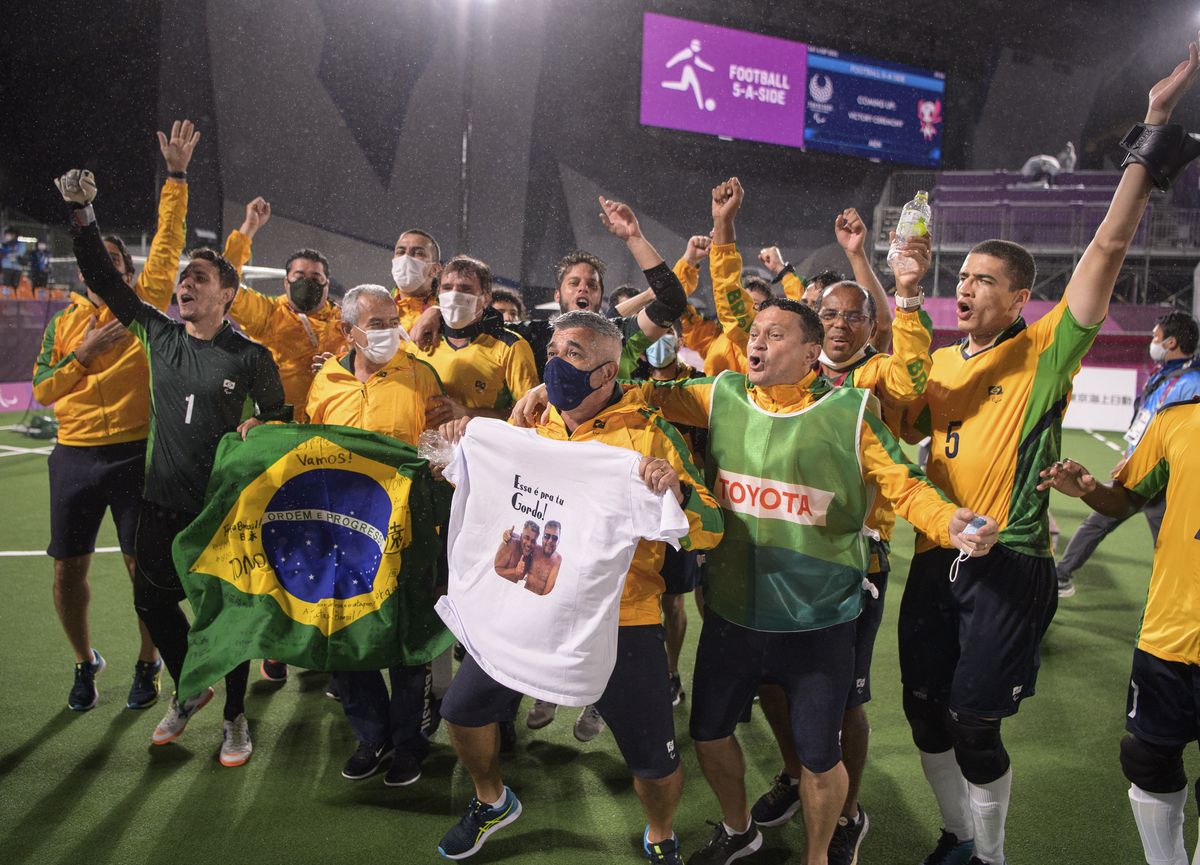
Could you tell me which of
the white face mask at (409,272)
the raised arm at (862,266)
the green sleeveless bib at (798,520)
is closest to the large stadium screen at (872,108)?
the white face mask at (409,272)

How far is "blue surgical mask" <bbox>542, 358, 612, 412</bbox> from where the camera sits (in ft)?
9.29

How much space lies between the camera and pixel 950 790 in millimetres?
3135

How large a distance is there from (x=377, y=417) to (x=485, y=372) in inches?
28.2

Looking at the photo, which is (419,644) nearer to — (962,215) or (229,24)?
(229,24)

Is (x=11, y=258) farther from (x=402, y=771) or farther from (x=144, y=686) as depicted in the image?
(x=402, y=771)

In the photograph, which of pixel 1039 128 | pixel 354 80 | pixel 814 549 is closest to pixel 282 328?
pixel 814 549

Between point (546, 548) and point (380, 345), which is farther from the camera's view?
point (380, 345)

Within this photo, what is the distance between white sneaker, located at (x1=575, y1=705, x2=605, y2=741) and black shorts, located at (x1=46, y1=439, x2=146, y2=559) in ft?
8.13

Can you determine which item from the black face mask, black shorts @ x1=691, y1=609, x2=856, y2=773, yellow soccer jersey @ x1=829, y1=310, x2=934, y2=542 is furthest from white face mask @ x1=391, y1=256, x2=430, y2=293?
black shorts @ x1=691, y1=609, x2=856, y2=773

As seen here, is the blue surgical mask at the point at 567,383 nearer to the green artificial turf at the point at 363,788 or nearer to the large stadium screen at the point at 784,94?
the green artificial turf at the point at 363,788

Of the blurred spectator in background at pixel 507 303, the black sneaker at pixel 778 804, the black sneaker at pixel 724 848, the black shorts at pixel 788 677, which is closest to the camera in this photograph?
the black shorts at pixel 788 677

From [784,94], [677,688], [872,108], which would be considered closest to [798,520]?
[677,688]

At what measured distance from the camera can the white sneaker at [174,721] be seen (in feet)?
12.7

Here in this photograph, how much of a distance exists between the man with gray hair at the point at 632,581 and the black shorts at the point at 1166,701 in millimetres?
1473
